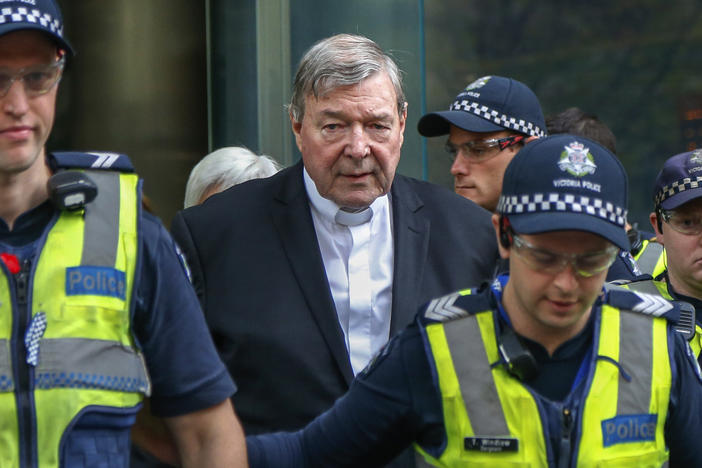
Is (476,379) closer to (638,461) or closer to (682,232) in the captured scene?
(638,461)

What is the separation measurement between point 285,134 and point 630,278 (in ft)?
12.3

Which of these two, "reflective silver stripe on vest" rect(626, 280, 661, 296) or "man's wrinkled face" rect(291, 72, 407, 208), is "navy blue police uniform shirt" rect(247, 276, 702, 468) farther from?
"reflective silver stripe on vest" rect(626, 280, 661, 296)

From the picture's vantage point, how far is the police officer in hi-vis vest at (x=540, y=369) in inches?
116

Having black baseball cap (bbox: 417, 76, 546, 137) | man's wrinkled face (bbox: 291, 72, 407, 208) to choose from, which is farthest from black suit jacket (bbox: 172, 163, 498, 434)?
black baseball cap (bbox: 417, 76, 546, 137)

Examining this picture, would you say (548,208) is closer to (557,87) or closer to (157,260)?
(157,260)

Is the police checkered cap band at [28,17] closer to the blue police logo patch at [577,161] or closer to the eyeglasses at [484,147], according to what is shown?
the blue police logo patch at [577,161]

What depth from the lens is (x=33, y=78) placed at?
2779 mm

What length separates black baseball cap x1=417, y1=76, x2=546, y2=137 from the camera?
15.7 feet

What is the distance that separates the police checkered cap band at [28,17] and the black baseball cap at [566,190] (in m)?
1.17

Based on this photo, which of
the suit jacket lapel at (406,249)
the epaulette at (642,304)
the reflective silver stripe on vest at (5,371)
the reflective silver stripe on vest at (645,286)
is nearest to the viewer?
the reflective silver stripe on vest at (5,371)

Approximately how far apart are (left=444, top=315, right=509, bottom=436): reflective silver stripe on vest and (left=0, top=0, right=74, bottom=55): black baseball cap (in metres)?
1.18

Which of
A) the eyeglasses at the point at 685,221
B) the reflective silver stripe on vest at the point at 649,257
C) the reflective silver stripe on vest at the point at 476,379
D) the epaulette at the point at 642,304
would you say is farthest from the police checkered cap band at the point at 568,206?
the reflective silver stripe on vest at the point at 649,257

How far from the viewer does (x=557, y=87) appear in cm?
763

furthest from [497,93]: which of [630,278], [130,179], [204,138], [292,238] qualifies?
[204,138]
